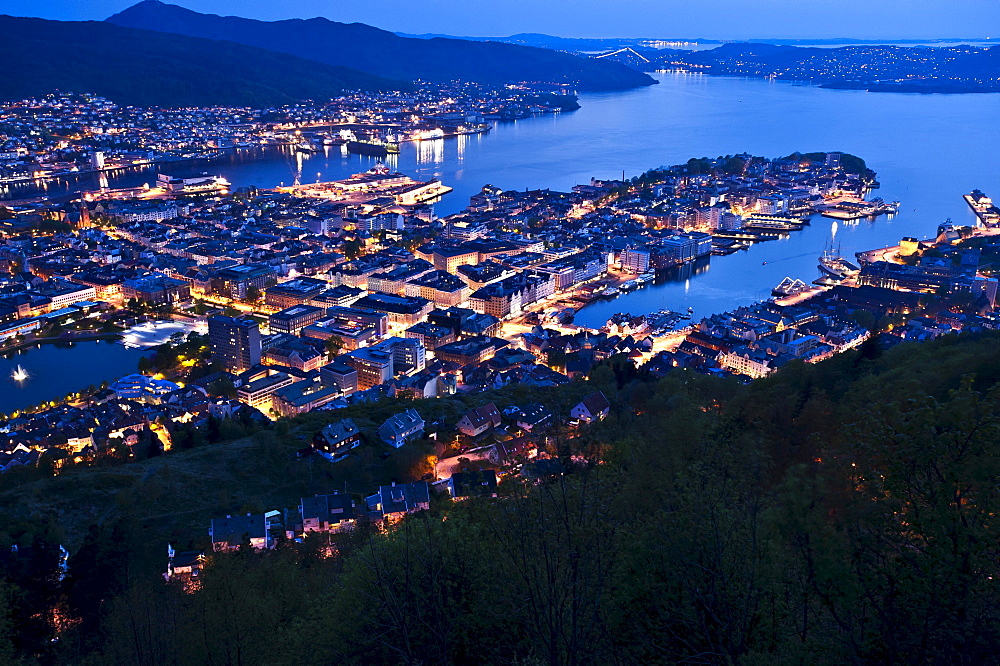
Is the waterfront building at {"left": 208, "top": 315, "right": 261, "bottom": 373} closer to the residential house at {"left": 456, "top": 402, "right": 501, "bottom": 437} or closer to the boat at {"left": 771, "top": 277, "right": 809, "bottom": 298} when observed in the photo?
the residential house at {"left": 456, "top": 402, "right": 501, "bottom": 437}

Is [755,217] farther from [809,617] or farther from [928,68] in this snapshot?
[928,68]

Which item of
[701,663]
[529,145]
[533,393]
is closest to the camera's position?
[701,663]

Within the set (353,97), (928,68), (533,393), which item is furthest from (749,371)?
(928,68)

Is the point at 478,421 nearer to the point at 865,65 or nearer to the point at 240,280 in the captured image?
the point at 240,280

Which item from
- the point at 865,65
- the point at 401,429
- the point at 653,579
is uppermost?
the point at 865,65

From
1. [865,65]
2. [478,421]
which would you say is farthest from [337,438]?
[865,65]

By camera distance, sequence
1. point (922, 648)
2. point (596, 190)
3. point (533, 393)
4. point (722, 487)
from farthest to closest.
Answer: point (596, 190) → point (533, 393) → point (722, 487) → point (922, 648)
